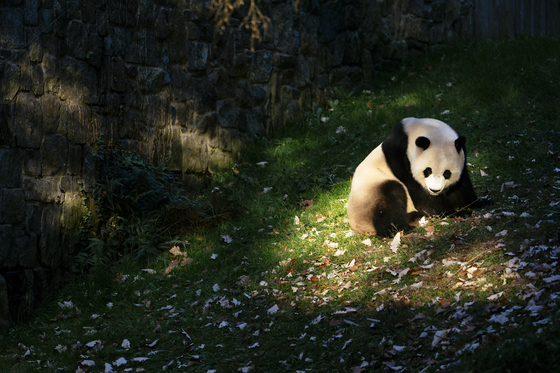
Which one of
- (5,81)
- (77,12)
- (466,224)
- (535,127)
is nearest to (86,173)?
(5,81)

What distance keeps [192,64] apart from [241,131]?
152 cm

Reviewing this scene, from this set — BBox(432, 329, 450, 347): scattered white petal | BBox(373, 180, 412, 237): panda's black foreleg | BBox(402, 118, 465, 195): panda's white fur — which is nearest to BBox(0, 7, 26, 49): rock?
BBox(373, 180, 412, 237): panda's black foreleg

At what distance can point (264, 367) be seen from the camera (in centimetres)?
453

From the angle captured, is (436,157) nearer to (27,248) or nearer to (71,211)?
(71,211)

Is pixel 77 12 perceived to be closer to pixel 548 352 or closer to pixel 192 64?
pixel 192 64

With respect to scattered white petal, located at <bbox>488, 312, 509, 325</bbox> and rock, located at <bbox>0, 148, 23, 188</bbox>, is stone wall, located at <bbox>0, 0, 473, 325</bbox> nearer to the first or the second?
rock, located at <bbox>0, 148, 23, 188</bbox>

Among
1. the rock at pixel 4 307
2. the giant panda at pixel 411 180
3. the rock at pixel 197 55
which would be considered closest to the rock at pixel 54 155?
the rock at pixel 4 307

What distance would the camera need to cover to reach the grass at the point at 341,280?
4.10 meters

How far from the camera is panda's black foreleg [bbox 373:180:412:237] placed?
235 inches

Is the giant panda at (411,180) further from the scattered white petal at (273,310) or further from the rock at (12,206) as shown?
the rock at (12,206)

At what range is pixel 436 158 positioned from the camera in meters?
5.51

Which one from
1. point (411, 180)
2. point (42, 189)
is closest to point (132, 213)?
point (42, 189)

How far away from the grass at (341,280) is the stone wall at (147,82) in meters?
0.69

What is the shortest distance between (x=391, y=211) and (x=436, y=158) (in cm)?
88
